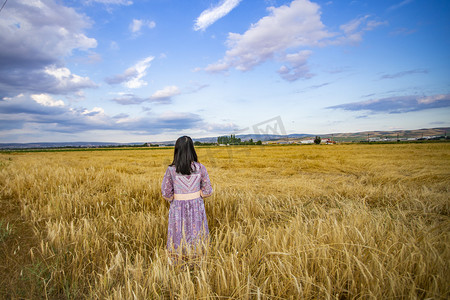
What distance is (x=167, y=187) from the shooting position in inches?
105

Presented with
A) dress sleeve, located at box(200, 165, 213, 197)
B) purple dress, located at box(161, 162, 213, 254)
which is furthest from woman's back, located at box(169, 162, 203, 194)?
dress sleeve, located at box(200, 165, 213, 197)

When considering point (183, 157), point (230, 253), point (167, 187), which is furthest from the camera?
point (167, 187)

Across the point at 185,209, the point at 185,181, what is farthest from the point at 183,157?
the point at 185,209

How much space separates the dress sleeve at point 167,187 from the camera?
2.65m

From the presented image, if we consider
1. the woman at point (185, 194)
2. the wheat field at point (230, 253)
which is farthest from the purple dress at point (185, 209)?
the wheat field at point (230, 253)

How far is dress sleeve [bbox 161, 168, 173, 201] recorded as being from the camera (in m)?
2.65

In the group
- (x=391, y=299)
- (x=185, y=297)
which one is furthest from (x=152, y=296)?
(x=391, y=299)

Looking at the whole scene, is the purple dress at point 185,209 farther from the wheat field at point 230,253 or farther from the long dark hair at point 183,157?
the wheat field at point 230,253

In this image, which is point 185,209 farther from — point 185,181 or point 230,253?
point 230,253

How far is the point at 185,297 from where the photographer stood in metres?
1.22

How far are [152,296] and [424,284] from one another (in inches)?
71.1

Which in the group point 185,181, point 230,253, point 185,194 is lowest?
point 230,253

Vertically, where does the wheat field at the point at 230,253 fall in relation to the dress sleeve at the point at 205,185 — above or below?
below

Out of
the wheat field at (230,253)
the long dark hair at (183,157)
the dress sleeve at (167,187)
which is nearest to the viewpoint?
the wheat field at (230,253)
